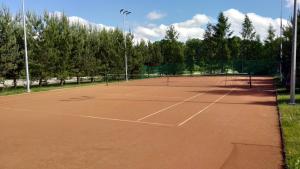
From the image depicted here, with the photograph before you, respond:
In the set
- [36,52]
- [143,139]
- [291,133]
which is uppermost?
[36,52]

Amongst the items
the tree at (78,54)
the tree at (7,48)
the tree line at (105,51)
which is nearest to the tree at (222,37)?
the tree line at (105,51)

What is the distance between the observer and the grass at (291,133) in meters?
5.87

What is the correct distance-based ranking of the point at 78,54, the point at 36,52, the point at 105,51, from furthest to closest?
the point at 105,51, the point at 78,54, the point at 36,52

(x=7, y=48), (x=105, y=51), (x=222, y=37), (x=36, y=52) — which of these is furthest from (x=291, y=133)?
(x=222, y=37)

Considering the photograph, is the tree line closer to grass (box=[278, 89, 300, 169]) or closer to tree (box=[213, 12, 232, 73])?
tree (box=[213, 12, 232, 73])

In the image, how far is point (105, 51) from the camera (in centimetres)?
3972

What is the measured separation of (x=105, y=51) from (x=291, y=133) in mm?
33452

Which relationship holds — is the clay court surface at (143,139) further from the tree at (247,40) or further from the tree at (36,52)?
the tree at (247,40)

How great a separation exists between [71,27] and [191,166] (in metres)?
33.6

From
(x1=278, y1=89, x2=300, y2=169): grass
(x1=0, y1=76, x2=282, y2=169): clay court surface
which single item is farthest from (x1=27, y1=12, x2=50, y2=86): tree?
(x1=278, y1=89, x2=300, y2=169): grass

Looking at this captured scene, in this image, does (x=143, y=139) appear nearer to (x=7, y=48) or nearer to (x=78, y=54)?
(x=7, y=48)

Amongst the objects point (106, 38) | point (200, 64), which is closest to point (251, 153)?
point (106, 38)

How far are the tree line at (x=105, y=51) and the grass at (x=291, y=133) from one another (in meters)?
11.4

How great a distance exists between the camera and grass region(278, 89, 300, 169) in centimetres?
587
